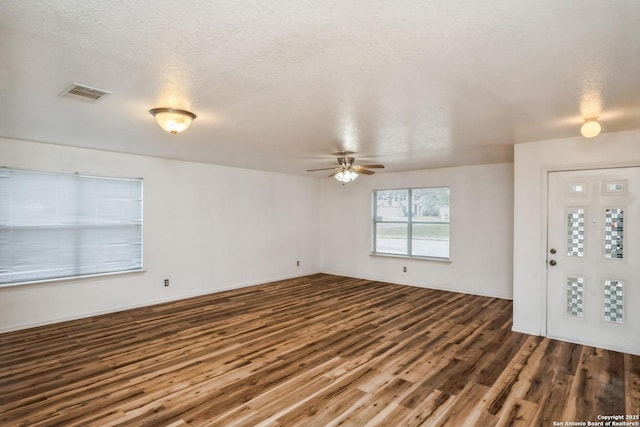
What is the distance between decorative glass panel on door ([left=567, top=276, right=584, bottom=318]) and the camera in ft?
13.6

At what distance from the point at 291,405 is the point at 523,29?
2892mm

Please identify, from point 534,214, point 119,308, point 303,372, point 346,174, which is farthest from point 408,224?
point 119,308

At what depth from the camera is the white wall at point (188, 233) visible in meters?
4.69

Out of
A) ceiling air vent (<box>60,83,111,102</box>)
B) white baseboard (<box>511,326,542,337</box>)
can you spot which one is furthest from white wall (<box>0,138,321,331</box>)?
white baseboard (<box>511,326,542,337</box>)

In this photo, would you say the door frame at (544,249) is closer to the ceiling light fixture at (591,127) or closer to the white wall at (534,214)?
the white wall at (534,214)

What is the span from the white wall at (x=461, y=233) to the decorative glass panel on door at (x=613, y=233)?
2170mm

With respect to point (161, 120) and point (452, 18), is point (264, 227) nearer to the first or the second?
point (161, 120)

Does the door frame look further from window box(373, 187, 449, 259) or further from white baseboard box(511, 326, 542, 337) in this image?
window box(373, 187, 449, 259)

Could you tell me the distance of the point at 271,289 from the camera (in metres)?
6.94

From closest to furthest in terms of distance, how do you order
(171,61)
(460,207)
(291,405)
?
(171,61), (291,405), (460,207)

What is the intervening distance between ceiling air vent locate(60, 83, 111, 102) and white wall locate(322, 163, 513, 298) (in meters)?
5.88

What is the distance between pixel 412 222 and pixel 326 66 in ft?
18.7

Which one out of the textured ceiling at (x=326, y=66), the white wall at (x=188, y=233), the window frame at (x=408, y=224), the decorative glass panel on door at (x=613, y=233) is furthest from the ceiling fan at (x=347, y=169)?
the decorative glass panel on door at (x=613, y=233)

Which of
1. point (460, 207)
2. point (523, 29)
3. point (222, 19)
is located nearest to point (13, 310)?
point (222, 19)
